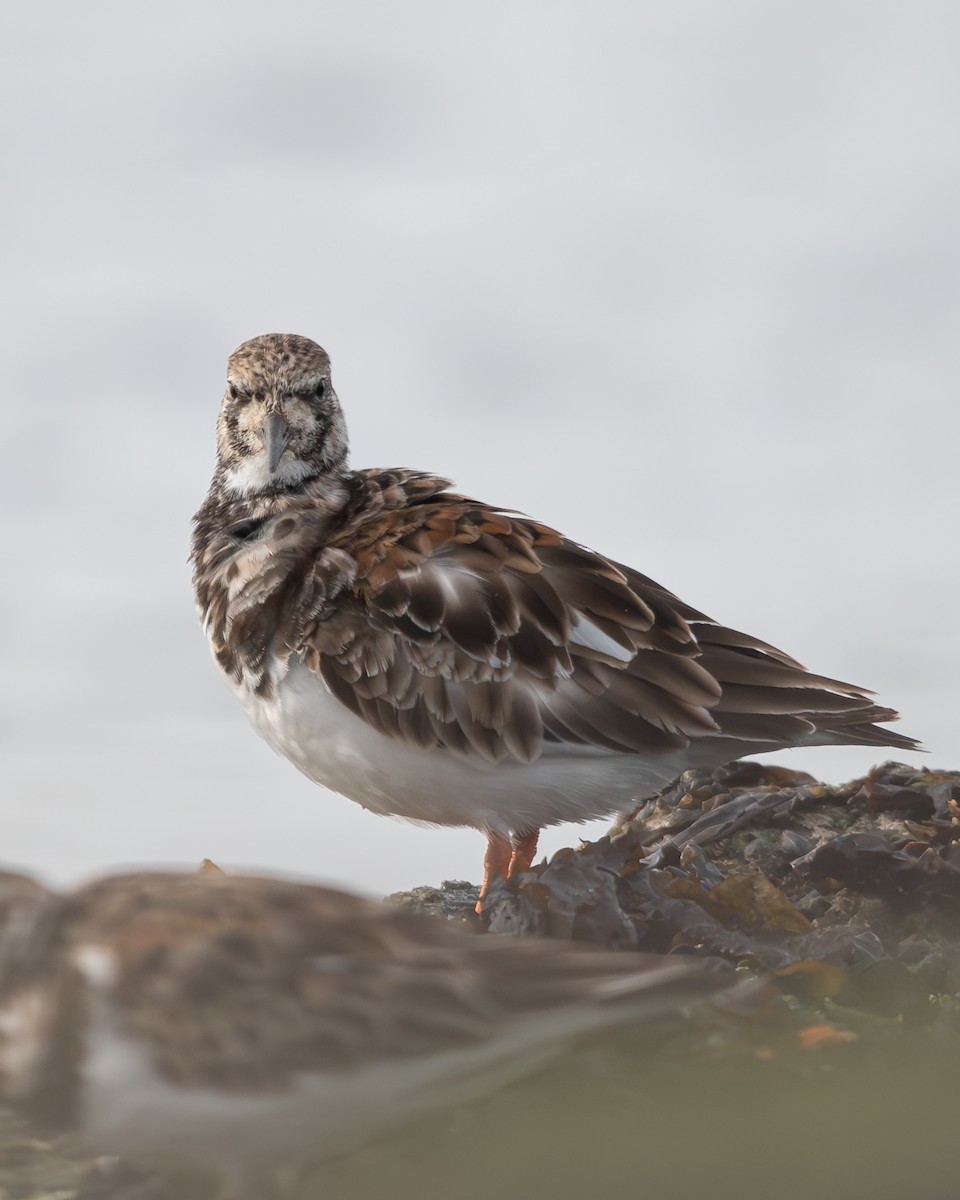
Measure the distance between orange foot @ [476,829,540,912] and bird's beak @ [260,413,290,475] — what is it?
106 inches

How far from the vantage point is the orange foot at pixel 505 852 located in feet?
27.1

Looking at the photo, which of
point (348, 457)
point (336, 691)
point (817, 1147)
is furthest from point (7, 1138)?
point (348, 457)

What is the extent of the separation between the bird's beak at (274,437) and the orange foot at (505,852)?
106 inches

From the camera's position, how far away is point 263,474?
29.8ft

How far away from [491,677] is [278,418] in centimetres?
237

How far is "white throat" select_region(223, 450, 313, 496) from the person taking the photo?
9.07 metres

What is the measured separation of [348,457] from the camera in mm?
9539

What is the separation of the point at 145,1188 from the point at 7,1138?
0.48 m

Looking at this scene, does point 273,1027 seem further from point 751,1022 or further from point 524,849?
point 524,849

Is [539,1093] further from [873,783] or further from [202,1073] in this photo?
[873,783]

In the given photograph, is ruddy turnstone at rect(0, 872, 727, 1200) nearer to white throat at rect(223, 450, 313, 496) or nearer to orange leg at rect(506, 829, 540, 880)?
orange leg at rect(506, 829, 540, 880)

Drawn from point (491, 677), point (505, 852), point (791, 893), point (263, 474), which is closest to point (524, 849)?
point (505, 852)

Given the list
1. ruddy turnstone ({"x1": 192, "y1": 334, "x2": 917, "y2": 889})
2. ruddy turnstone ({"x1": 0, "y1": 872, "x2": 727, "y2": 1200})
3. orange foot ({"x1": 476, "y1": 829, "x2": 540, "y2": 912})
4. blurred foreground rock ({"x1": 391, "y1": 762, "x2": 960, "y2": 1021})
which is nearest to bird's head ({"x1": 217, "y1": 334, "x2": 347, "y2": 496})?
ruddy turnstone ({"x1": 192, "y1": 334, "x2": 917, "y2": 889})

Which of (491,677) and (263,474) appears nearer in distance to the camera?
(491,677)
